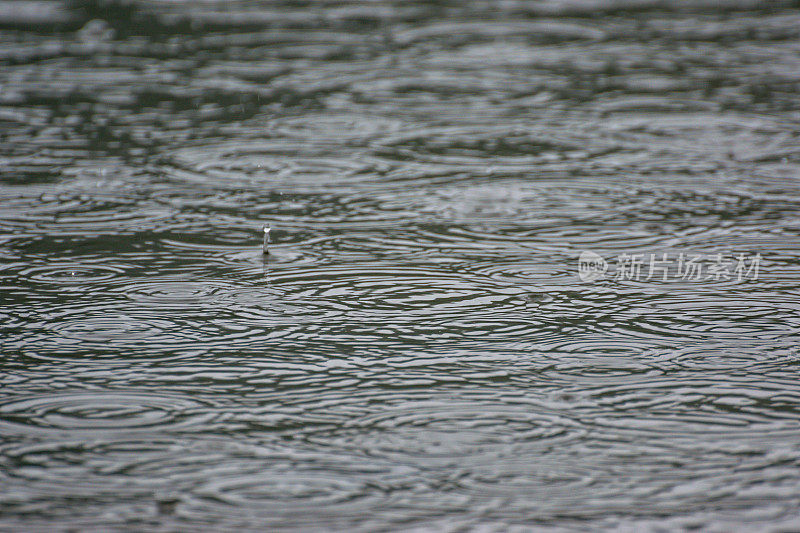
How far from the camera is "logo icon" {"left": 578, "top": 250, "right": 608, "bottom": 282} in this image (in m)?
2.41

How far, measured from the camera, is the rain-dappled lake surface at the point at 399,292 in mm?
1530

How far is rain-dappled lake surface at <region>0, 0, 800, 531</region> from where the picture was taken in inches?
60.2

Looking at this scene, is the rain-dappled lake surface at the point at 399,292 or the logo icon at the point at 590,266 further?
the logo icon at the point at 590,266

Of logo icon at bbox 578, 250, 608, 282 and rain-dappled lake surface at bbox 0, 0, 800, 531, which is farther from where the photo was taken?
logo icon at bbox 578, 250, 608, 282

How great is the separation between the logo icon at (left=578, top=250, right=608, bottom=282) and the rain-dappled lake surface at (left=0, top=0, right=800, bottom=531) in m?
0.04

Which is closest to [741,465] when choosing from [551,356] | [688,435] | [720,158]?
[688,435]

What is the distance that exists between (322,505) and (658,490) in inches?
19.1

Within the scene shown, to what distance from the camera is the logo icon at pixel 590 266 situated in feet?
7.90

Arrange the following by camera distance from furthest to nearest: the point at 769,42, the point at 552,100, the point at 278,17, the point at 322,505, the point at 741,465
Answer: the point at 278,17, the point at 769,42, the point at 552,100, the point at 741,465, the point at 322,505

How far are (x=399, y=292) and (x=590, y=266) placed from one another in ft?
1.58

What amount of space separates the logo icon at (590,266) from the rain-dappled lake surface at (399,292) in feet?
0.12

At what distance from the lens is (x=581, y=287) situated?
2338mm

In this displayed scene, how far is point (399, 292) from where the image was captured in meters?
2.33

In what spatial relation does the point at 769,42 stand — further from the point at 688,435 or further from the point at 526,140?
the point at 688,435
